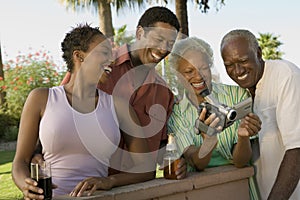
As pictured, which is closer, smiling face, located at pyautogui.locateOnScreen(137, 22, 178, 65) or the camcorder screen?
the camcorder screen

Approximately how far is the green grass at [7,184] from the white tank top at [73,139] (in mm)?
4016

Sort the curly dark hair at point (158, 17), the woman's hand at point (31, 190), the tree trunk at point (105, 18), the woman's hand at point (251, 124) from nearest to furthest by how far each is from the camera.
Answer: the woman's hand at point (31, 190)
the woman's hand at point (251, 124)
the curly dark hair at point (158, 17)
the tree trunk at point (105, 18)

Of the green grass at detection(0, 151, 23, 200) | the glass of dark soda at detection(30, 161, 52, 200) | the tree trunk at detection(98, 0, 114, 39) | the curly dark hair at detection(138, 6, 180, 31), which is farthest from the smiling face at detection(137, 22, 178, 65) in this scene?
the tree trunk at detection(98, 0, 114, 39)

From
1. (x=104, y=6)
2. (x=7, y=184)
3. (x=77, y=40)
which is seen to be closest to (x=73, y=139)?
(x=77, y=40)

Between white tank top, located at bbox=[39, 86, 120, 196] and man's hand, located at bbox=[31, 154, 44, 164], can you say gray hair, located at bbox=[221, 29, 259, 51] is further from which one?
man's hand, located at bbox=[31, 154, 44, 164]

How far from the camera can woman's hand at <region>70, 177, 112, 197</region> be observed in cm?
199

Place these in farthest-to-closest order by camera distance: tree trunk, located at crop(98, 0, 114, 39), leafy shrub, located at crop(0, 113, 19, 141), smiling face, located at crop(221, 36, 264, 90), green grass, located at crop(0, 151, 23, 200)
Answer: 1. tree trunk, located at crop(98, 0, 114, 39)
2. leafy shrub, located at crop(0, 113, 19, 141)
3. green grass, located at crop(0, 151, 23, 200)
4. smiling face, located at crop(221, 36, 264, 90)

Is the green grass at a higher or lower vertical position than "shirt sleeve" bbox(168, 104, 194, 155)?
lower

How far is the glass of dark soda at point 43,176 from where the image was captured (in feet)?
6.27

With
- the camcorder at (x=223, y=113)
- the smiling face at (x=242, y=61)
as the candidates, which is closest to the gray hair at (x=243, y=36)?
the smiling face at (x=242, y=61)

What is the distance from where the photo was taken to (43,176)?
1.92 m

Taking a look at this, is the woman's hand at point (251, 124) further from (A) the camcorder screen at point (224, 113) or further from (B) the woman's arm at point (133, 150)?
(B) the woman's arm at point (133, 150)

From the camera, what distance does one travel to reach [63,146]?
211 centimetres

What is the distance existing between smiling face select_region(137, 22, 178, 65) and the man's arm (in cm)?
85
